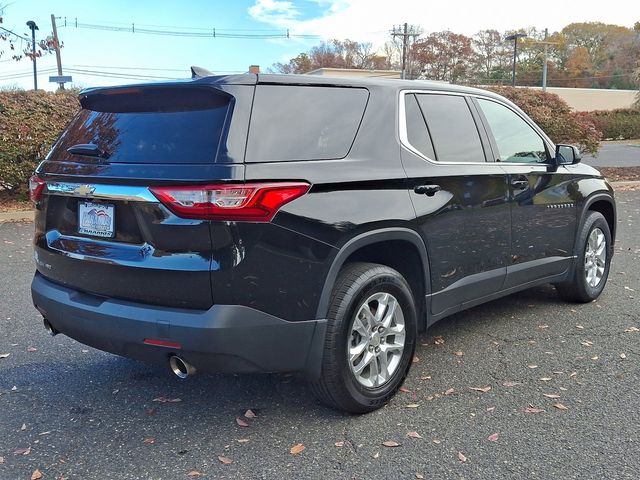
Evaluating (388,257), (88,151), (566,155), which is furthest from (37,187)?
(566,155)

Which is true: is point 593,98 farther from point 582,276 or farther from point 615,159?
point 582,276

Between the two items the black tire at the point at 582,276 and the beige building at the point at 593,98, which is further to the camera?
the beige building at the point at 593,98

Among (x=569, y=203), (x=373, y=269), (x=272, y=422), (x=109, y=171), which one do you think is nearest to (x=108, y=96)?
(x=109, y=171)

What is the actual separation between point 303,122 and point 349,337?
1136 mm

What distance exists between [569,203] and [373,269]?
96.0 inches

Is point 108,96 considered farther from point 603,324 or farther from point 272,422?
point 603,324

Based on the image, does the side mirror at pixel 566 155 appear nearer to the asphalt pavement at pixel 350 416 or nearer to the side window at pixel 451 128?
the side window at pixel 451 128

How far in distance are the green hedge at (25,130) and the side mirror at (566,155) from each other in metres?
8.22

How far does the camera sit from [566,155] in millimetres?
4852

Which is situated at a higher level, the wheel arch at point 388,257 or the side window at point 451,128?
the side window at point 451,128

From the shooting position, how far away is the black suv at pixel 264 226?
268 cm

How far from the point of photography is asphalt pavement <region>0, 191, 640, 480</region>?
280 cm

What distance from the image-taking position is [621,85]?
8119cm

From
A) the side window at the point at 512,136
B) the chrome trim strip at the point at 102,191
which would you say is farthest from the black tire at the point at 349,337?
the side window at the point at 512,136
